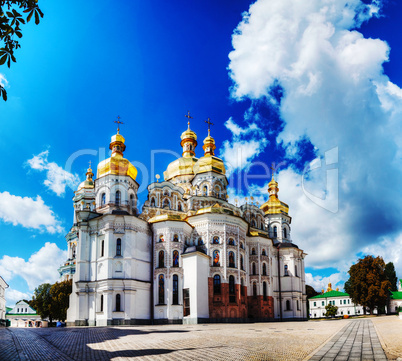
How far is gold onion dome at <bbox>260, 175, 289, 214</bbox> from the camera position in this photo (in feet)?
197

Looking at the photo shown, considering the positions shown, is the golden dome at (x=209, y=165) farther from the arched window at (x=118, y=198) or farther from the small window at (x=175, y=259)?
the small window at (x=175, y=259)

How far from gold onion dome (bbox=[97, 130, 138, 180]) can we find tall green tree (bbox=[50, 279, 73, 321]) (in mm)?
17304

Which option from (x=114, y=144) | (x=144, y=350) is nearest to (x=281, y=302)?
(x=114, y=144)

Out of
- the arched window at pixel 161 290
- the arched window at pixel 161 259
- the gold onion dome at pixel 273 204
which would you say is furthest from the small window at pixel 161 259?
the gold onion dome at pixel 273 204

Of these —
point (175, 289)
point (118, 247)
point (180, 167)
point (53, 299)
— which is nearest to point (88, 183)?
point (180, 167)

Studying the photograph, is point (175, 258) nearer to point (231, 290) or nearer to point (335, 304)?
point (231, 290)

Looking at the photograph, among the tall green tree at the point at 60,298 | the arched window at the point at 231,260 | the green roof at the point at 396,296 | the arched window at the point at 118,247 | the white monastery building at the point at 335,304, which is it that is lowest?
the white monastery building at the point at 335,304

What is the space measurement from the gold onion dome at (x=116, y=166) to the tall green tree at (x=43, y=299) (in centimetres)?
2236

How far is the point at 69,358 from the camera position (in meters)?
11.4

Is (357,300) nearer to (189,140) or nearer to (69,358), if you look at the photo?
(189,140)

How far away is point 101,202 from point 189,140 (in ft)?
74.9

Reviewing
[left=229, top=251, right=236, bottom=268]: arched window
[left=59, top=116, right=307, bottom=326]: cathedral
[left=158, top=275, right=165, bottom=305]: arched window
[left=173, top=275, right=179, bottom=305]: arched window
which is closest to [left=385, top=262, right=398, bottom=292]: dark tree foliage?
[left=59, top=116, right=307, bottom=326]: cathedral

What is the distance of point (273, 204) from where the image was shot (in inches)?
2387

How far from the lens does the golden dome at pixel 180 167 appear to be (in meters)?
59.4
